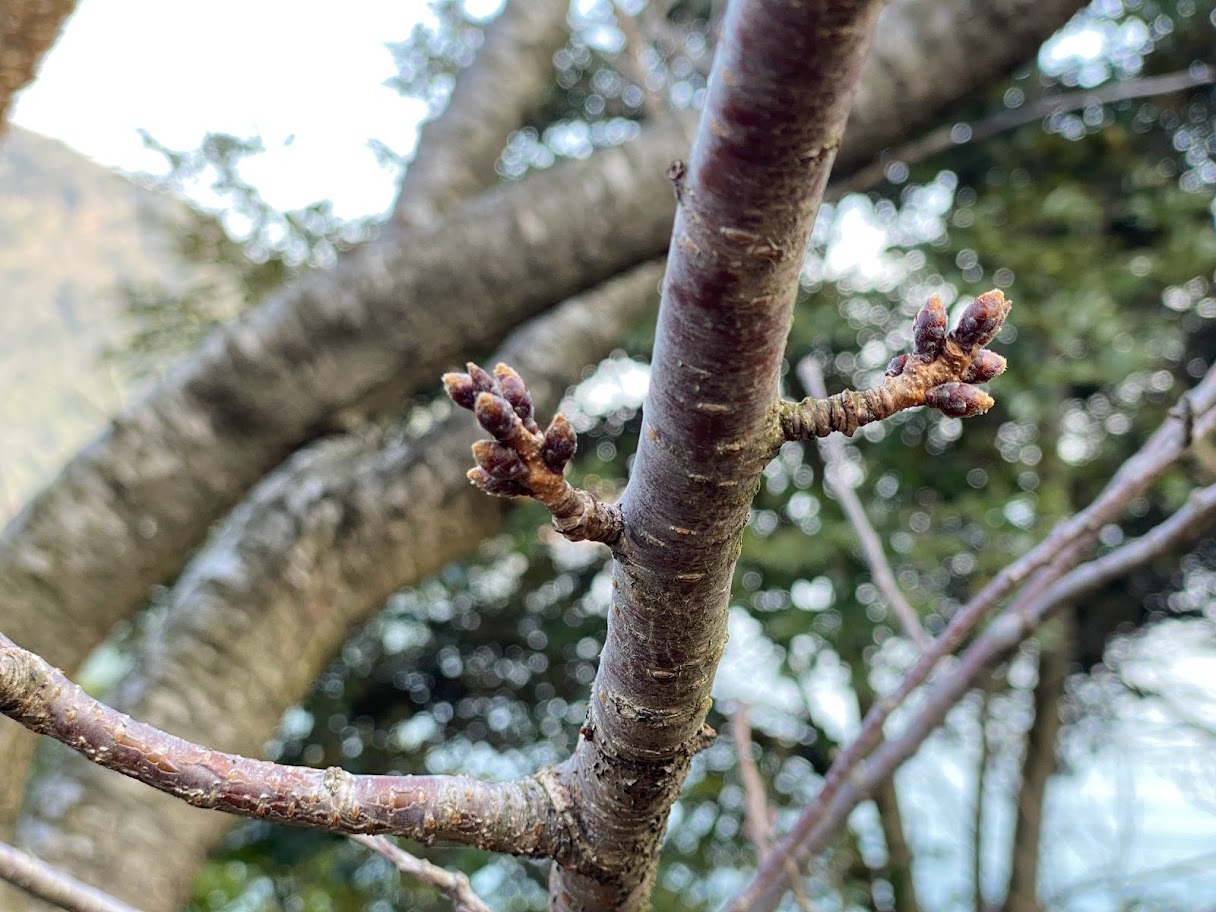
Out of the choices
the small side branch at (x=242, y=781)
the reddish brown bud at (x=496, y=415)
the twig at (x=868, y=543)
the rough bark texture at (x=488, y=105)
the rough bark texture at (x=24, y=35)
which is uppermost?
the rough bark texture at (x=488, y=105)

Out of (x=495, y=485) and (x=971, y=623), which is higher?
(x=971, y=623)

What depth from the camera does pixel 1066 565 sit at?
0.62m

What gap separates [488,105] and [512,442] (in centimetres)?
178

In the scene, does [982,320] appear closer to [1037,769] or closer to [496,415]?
[496,415]

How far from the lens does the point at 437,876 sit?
40 centimetres

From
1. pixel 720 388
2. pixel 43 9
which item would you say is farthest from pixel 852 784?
pixel 43 9

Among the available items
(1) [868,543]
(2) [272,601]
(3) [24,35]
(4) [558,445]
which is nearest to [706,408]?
(4) [558,445]

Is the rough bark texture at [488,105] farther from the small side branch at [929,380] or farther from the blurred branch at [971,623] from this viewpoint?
the small side branch at [929,380]

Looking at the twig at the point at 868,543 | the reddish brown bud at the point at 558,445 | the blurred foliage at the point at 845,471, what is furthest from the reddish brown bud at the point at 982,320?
the blurred foliage at the point at 845,471

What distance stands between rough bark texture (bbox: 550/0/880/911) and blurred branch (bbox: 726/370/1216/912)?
6.3 inches

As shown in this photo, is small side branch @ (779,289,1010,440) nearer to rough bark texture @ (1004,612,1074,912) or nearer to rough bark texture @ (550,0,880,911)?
rough bark texture @ (550,0,880,911)

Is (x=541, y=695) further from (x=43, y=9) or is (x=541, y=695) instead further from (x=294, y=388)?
(x=43, y=9)

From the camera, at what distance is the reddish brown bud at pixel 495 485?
0.85 ft

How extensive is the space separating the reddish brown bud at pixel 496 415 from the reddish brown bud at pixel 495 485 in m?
0.01
